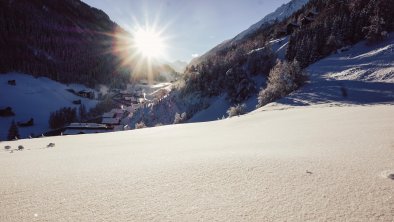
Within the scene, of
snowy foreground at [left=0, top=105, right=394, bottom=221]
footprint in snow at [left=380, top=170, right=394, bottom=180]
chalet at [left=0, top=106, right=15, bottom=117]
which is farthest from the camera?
chalet at [left=0, top=106, right=15, bottom=117]

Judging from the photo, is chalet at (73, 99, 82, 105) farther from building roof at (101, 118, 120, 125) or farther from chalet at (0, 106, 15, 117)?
building roof at (101, 118, 120, 125)

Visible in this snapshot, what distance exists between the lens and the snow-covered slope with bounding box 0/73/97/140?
99444 millimetres

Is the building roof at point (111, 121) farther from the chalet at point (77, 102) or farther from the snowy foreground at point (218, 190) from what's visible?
the snowy foreground at point (218, 190)

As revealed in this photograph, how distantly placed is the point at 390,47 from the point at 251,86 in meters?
24.8

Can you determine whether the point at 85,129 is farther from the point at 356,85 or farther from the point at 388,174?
the point at 388,174

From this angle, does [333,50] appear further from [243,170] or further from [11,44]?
[11,44]

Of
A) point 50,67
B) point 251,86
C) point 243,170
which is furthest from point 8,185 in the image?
point 50,67

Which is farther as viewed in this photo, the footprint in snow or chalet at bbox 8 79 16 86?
chalet at bbox 8 79 16 86

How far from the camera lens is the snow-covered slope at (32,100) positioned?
9944 centimetres

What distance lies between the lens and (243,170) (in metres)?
4.25

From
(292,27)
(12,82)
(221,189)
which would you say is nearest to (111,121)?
(292,27)

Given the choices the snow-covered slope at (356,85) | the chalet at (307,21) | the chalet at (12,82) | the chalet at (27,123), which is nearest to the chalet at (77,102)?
the chalet at (12,82)

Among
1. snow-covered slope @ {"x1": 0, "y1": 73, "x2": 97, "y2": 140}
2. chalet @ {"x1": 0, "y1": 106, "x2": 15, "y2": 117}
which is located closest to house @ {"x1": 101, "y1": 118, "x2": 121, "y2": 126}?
snow-covered slope @ {"x1": 0, "y1": 73, "x2": 97, "y2": 140}

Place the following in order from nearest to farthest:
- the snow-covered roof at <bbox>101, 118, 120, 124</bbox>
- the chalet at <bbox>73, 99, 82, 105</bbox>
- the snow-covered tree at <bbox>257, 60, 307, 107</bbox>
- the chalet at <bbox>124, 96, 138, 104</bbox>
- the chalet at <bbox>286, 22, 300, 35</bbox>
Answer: the snow-covered tree at <bbox>257, 60, 307, 107</bbox>, the chalet at <bbox>286, 22, 300, 35</bbox>, the snow-covered roof at <bbox>101, 118, 120, 124</bbox>, the chalet at <bbox>73, 99, 82, 105</bbox>, the chalet at <bbox>124, 96, 138, 104</bbox>
